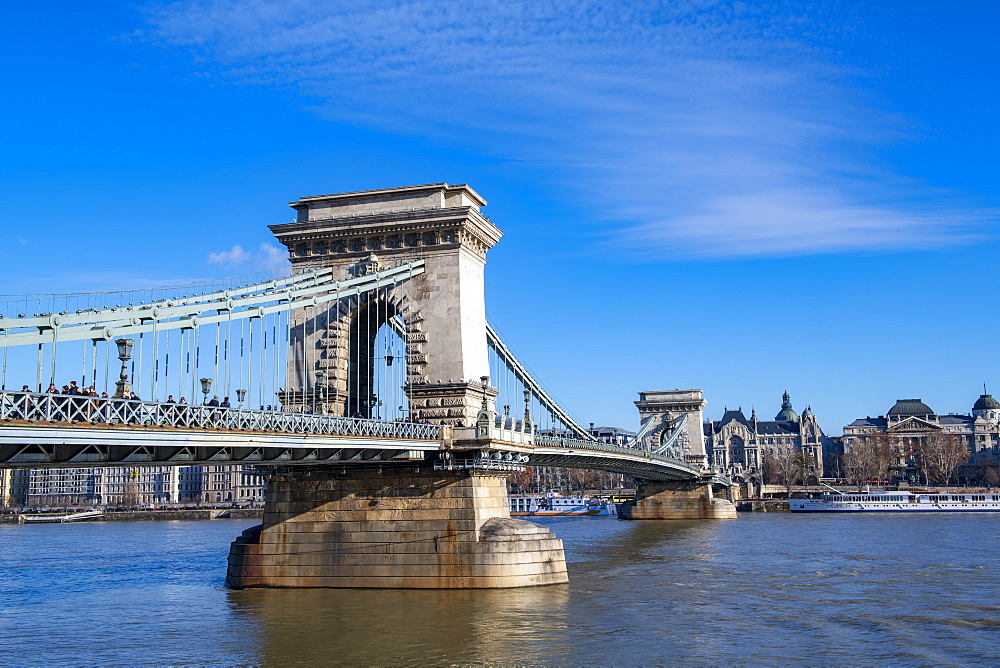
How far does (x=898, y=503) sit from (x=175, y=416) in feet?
332

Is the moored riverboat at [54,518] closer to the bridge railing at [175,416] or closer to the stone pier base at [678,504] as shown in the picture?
the stone pier base at [678,504]

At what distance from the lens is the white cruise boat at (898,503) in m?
109

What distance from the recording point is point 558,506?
5374 inches

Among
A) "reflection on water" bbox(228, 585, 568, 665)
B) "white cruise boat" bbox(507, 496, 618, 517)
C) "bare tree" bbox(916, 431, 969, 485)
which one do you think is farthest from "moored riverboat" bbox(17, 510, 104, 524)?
"bare tree" bbox(916, 431, 969, 485)

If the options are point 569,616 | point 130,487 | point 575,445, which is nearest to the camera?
point 569,616

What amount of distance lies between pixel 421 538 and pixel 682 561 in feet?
67.4

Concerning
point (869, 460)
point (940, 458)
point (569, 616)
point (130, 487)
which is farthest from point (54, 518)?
point (940, 458)

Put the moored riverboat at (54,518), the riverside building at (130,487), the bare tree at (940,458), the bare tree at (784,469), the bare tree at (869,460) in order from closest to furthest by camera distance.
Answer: the moored riverboat at (54,518)
the bare tree at (940,458)
the bare tree at (869,460)
the bare tree at (784,469)
the riverside building at (130,487)

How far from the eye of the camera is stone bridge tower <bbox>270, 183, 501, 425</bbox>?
39.5 m

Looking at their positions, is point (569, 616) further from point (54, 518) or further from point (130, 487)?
point (130, 487)

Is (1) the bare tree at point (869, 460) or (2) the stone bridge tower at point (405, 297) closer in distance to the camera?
(2) the stone bridge tower at point (405, 297)

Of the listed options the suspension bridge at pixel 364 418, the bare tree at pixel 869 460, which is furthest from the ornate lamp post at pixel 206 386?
the bare tree at pixel 869 460

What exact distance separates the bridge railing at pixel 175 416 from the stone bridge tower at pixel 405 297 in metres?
4.43

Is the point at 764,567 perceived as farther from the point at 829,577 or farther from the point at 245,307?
the point at 245,307
